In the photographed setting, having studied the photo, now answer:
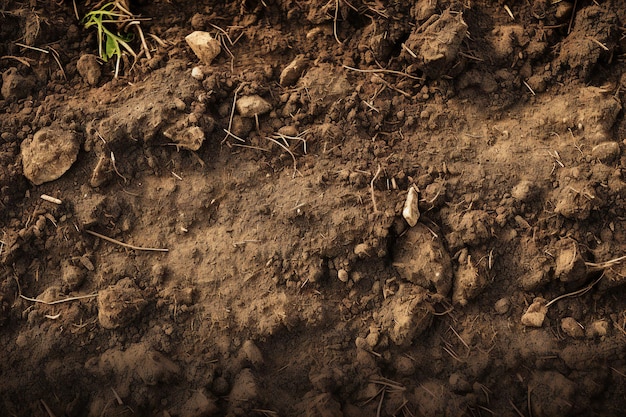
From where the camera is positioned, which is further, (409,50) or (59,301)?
(409,50)

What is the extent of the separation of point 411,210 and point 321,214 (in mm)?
381

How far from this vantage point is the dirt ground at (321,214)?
6.98 ft

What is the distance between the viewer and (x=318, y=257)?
224cm

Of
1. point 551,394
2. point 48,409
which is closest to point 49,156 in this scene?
point 48,409

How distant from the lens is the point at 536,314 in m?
2.17

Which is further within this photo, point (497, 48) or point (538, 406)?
point (497, 48)

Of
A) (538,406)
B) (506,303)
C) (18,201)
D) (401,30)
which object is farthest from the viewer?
(401,30)

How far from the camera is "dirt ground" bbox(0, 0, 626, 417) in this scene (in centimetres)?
213

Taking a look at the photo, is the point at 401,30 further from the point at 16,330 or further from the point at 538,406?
the point at 16,330

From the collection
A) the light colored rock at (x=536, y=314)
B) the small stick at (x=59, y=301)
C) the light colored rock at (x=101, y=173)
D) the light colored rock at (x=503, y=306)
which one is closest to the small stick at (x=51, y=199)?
the light colored rock at (x=101, y=173)

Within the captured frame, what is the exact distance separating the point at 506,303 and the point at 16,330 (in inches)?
80.9

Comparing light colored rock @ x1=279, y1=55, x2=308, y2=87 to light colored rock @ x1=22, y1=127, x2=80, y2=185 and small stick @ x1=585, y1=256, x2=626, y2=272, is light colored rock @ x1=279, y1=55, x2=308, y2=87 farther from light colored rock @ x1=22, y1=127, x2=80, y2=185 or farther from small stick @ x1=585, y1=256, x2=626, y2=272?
small stick @ x1=585, y1=256, x2=626, y2=272

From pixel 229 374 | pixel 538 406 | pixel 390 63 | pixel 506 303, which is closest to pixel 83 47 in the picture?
pixel 390 63

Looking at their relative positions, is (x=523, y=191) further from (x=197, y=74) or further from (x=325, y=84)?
(x=197, y=74)
